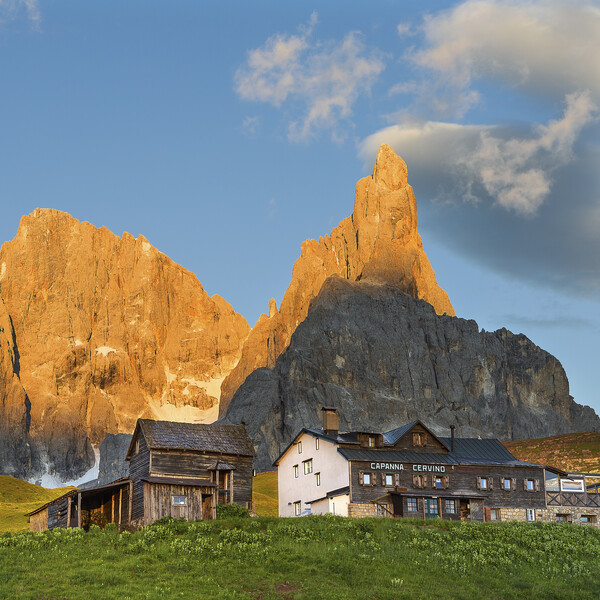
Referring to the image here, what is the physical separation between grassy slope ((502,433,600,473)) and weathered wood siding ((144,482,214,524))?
63.4 metres

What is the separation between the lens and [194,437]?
218 feet

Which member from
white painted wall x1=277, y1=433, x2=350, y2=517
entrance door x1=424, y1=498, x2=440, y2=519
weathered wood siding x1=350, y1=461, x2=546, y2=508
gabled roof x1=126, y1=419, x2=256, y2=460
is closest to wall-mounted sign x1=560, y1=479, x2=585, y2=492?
weathered wood siding x1=350, y1=461, x2=546, y2=508

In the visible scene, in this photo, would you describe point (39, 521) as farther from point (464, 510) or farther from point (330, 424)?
point (464, 510)

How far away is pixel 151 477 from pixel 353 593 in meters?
25.5

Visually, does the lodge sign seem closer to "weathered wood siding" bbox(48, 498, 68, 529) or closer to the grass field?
the grass field

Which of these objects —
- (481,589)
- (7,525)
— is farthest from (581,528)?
(7,525)

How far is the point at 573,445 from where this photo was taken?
406 ft

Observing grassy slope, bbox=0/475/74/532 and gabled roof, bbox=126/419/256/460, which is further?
grassy slope, bbox=0/475/74/532

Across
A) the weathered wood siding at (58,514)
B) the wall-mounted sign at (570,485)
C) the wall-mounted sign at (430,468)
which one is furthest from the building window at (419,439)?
the weathered wood siding at (58,514)

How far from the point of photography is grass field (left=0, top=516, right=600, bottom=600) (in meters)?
39.0

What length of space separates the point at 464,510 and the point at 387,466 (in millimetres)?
7798

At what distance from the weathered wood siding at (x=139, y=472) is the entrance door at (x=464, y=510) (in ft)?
88.0

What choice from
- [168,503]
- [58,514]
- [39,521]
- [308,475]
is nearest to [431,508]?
[308,475]

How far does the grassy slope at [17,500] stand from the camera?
8170 centimetres
